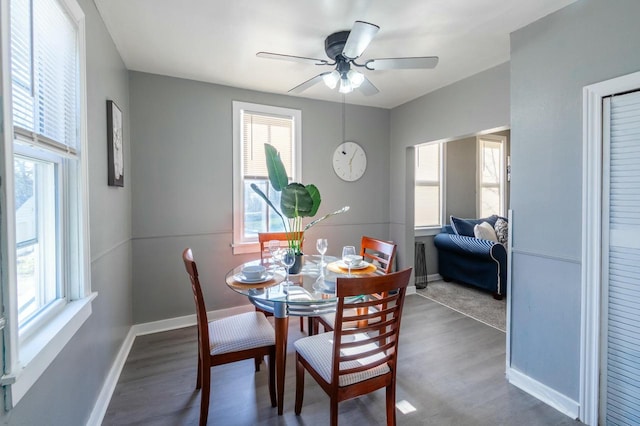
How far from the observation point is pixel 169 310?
3.11 meters

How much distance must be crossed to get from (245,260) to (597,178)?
3.17 m

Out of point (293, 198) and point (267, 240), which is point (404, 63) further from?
point (267, 240)

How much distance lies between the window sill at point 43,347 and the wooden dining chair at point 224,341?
1.76ft

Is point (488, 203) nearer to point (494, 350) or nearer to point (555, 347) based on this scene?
point (494, 350)

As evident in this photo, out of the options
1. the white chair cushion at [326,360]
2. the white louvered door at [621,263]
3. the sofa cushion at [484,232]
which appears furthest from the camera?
the sofa cushion at [484,232]

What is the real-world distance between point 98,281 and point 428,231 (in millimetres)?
4376

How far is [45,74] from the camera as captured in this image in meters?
1.27

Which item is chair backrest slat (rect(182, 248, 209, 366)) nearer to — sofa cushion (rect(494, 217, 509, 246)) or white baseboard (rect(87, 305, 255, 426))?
white baseboard (rect(87, 305, 255, 426))

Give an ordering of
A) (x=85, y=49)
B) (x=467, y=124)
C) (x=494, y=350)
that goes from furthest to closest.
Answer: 1. (x=467, y=124)
2. (x=494, y=350)
3. (x=85, y=49)

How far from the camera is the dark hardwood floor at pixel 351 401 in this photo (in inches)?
72.4

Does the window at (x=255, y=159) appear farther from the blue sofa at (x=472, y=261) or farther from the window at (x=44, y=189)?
the blue sofa at (x=472, y=261)

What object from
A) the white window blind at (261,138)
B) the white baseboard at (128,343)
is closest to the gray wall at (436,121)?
the white window blind at (261,138)

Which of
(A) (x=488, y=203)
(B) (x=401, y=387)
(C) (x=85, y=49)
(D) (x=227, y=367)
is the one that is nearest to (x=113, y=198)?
(C) (x=85, y=49)

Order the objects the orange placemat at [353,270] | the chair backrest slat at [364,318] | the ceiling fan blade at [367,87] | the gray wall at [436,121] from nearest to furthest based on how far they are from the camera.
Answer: the chair backrest slat at [364,318] < the orange placemat at [353,270] < the ceiling fan blade at [367,87] < the gray wall at [436,121]
